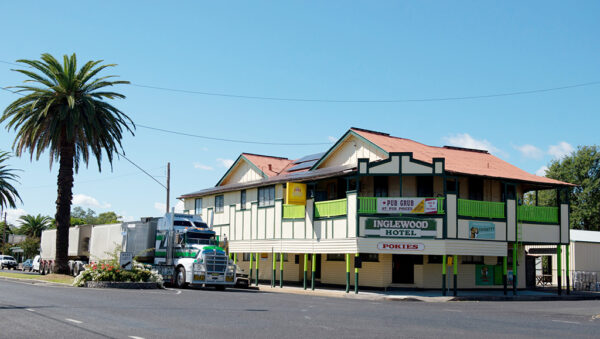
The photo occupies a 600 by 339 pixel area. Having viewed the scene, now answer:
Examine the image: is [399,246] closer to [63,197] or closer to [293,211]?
[293,211]

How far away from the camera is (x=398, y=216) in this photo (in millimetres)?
31688

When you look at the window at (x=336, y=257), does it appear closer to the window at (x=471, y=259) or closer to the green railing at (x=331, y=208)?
the green railing at (x=331, y=208)

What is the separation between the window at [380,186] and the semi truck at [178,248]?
8.97m

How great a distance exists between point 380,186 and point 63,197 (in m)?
17.5

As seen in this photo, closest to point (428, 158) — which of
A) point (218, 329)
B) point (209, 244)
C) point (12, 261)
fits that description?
point (209, 244)

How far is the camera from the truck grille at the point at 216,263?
1187 inches

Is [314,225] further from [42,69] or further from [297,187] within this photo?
[42,69]

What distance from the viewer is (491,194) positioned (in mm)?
36125

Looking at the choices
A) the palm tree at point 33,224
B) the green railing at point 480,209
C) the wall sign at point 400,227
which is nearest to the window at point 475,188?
the green railing at point 480,209

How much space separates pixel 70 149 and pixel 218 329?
24.9 metres

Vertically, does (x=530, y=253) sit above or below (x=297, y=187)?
below

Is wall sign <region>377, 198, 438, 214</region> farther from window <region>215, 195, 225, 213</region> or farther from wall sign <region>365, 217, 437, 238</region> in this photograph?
window <region>215, 195, 225, 213</region>

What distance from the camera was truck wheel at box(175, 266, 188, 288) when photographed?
3092 centimetres

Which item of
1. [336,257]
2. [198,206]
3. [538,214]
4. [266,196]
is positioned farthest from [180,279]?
[538,214]
